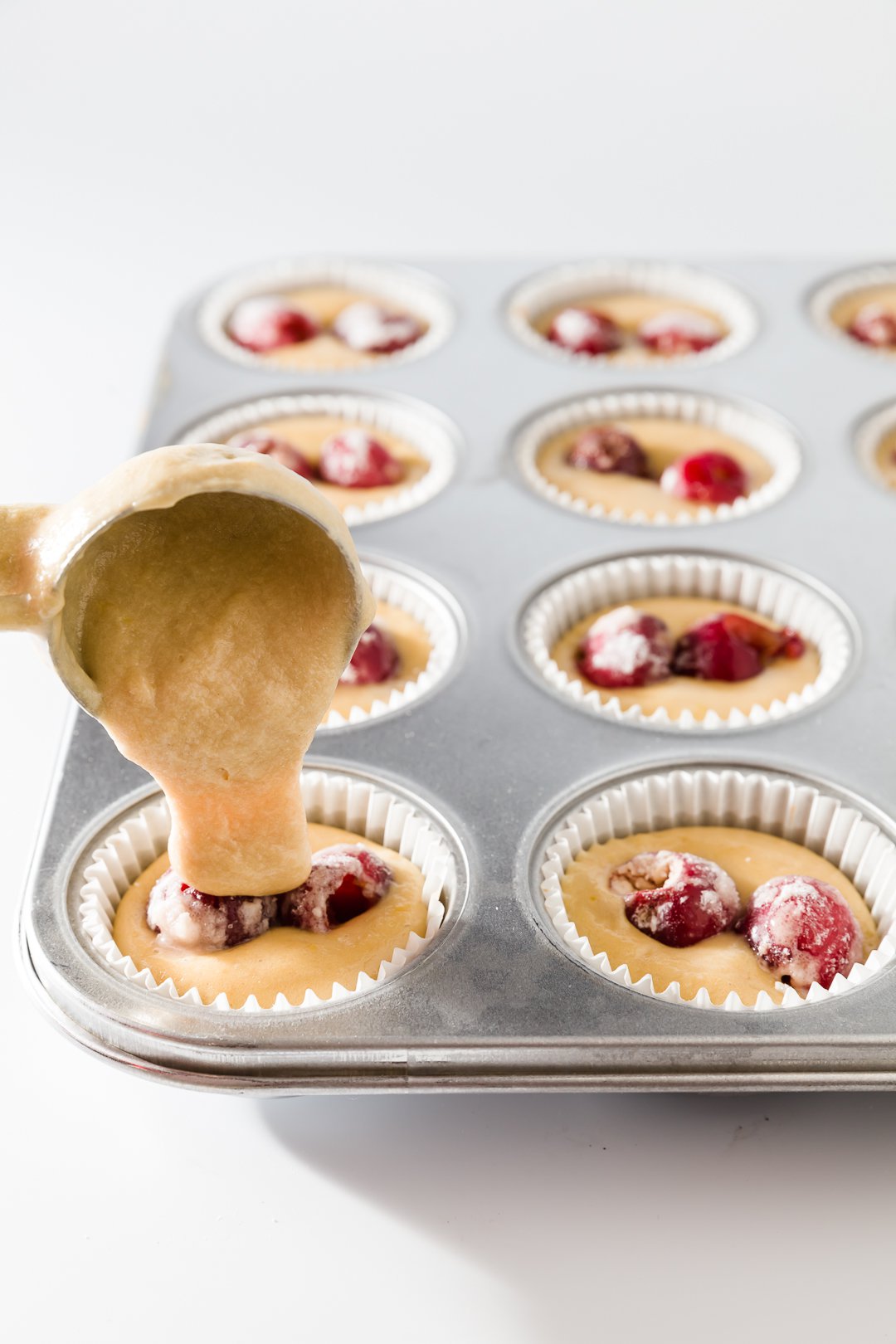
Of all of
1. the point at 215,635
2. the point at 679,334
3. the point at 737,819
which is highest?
the point at 679,334

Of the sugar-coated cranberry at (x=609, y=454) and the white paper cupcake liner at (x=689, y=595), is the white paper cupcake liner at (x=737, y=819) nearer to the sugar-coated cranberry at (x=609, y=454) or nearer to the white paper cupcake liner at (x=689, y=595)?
the white paper cupcake liner at (x=689, y=595)

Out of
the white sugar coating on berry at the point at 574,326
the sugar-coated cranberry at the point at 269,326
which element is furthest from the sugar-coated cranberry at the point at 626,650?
the sugar-coated cranberry at the point at 269,326

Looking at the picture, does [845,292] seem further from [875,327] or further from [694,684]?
[694,684]

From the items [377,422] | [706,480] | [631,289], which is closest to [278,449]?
[377,422]

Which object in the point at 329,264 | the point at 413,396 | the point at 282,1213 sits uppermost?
the point at 329,264

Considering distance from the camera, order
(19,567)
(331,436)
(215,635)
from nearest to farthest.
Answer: (19,567) → (215,635) → (331,436)

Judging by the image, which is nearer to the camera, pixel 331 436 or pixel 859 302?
pixel 331 436

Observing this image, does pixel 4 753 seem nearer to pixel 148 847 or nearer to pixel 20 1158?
pixel 148 847

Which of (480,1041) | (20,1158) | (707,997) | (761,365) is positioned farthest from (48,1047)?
(761,365)
